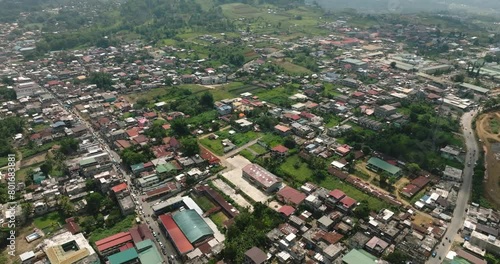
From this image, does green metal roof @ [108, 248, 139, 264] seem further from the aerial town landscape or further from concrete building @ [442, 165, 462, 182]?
concrete building @ [442, 165, 462, 182]

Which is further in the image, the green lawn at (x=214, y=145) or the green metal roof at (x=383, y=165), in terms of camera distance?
the green lawn at (x=214, y=145)

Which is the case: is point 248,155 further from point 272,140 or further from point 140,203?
point 140,203

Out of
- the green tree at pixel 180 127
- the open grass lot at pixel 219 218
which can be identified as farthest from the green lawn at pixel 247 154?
the open grass lot at pixel 219 218

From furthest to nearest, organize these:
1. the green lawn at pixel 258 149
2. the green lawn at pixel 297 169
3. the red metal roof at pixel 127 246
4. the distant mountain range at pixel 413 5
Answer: the distant mountain range at pixel 413 5 < the green lawn at pixel 258 149 < the green lawn at pixel 297 169 < the red metal roof at pixel 127 246

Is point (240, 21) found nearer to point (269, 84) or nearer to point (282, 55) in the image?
point (282, 55)

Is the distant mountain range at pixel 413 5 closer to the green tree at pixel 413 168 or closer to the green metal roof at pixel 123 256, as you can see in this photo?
the green tree at pixel 413 168

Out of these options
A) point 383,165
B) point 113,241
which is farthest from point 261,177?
point 113,241

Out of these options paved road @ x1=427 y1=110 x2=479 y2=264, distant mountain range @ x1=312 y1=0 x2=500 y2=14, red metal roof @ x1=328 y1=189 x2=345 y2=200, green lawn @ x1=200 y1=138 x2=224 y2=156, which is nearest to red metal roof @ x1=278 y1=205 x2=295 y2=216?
red metal roof @ x1=328 y1=189 x2=345 y2=200

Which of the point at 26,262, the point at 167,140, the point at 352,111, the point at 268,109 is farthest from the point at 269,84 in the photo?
the point at 26,262
